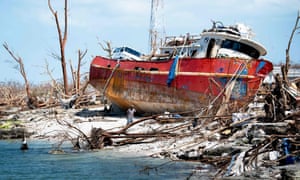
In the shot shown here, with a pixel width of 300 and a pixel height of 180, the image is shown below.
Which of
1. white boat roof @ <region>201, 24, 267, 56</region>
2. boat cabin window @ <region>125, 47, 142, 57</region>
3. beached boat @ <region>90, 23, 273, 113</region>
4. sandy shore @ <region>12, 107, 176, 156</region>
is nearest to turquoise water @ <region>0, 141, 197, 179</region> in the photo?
sandy shore @ <region>12, 107, 176, 156</region>

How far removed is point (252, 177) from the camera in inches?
467

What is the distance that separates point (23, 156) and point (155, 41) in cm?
1437

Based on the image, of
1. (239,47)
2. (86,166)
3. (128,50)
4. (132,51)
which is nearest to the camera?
(86,166)

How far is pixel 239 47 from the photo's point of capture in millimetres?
23938

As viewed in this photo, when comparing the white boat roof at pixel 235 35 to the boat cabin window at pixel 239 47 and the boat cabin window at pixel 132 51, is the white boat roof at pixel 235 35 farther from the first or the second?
the boat cabin window at pixel 132 51

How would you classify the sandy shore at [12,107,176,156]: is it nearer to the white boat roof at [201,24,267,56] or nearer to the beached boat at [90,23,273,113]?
the beached boat at [90,23,273,113]

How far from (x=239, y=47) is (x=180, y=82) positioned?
3.35 meters

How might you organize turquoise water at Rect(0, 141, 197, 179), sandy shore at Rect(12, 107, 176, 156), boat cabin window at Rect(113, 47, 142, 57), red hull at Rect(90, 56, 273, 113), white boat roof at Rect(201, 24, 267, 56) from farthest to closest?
boat cabin window at Rect(113, 47, 142, 57)
white boat roof at Rect(201, 24, 267, 56)
red hull at Rect(90, 56, 273, 113)
sandy shore at Rect(12, 107, 176, 156)
turquoise water at Rect(0, 141, 197, 179)

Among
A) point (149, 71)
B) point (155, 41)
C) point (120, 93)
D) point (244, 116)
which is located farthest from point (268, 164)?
point (155, 41)

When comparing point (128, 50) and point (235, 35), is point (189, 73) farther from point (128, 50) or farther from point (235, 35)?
point (128, 50)

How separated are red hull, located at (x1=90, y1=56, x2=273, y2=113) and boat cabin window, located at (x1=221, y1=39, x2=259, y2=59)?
2.31 metres

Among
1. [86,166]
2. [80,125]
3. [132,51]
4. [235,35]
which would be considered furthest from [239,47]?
[86,166]

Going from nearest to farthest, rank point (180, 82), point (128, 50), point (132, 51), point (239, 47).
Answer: point (180, 82)
point (239, 47)
point (128, 50)
point (132, 51)

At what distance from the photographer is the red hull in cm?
2130
